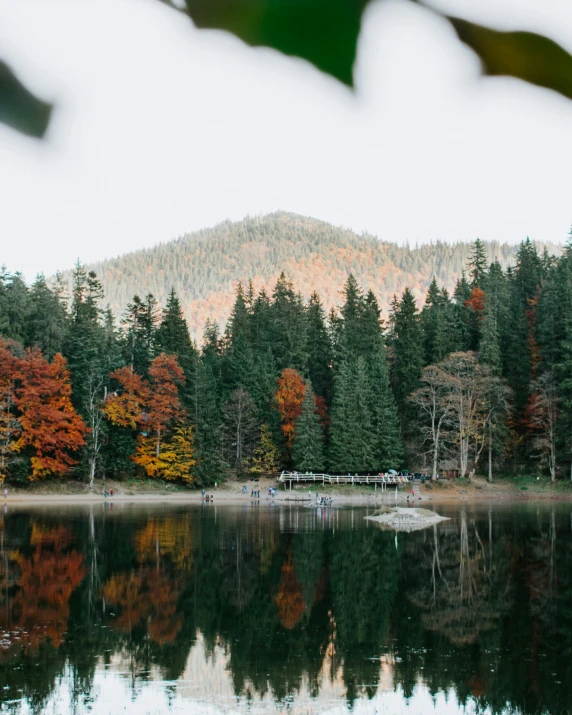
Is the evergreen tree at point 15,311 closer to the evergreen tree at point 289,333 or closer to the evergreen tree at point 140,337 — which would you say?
the evergreen tree at point 140,337

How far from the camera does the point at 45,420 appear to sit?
6178 centimetres

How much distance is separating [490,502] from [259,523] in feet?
83.1

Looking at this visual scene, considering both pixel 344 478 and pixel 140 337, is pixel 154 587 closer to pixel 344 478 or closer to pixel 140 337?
pixel 344 478

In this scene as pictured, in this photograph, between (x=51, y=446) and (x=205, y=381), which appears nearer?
(x=51, y=446)

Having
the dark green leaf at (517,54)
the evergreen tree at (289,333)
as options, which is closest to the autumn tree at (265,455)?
the evergreen tree at (289,333)

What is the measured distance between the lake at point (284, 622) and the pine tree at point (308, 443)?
31590 mm

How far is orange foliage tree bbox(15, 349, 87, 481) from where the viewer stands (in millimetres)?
60594

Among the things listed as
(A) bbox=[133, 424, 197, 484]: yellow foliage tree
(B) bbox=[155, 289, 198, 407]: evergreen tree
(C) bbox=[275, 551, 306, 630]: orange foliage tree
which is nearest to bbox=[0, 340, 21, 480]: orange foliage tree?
(A) bbox=[133, 424, 197, 484]: yellow foliage tree

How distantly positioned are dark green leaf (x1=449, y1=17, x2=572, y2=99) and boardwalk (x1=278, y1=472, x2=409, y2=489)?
6434cm

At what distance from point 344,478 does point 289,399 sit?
33.7 feet

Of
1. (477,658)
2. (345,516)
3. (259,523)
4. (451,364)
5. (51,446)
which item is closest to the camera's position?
(477,658)

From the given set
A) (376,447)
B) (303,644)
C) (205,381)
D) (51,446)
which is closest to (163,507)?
(51,446)

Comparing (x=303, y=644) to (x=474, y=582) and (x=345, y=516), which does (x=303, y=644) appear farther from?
(x=345, y=516)

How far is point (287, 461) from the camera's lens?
7469cm
